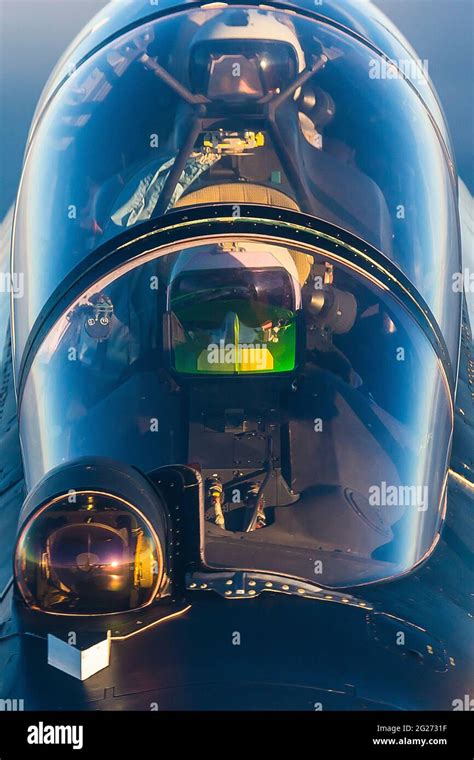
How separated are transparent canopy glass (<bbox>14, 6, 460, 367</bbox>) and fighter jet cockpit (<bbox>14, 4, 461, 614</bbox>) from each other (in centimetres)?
1

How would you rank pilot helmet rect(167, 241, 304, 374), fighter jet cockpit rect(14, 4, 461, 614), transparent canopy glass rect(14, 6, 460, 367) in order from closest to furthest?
fighter jet cockpit rect(14, 4, 461, 614) → pilot helmet rect(167, 241, 304, 374) → transparent canopy glass rect(14, 6, 460, 367)

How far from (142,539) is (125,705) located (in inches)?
22.0

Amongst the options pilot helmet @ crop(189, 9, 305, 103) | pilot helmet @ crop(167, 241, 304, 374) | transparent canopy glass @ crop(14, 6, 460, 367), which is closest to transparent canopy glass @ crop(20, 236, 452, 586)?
pilot helmet @ crop(167, 241, 304, 374)

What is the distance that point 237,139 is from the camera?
524cm

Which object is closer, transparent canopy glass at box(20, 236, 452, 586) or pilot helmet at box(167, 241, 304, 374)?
transparent canopy glass at box(20, 236, 452, 586)

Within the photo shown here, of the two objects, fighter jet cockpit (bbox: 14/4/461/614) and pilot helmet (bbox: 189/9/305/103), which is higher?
pilot helmet (bbox: 189/9/305/103)

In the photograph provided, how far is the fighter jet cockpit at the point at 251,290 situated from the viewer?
170 inches

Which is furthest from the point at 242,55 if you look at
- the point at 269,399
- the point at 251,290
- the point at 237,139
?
the point at 269,399

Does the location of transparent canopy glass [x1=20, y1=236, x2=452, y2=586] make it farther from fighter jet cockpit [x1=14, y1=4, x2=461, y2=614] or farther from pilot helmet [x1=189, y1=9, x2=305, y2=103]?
pilot helmet [x1=189, y1=9, x2=305, y2=103]

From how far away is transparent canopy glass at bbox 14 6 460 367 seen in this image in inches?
189

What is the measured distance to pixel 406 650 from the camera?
3768 millimetres

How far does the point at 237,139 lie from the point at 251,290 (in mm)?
944

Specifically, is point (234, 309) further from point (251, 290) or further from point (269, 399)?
point (269, 399)

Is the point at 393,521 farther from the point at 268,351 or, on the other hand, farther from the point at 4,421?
the point at 4,421
